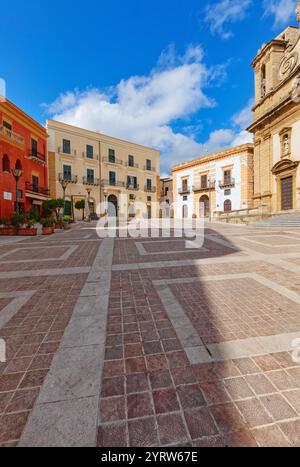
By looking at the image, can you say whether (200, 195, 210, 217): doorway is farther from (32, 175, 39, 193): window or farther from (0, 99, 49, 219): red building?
(32, 175, 39, 193): window

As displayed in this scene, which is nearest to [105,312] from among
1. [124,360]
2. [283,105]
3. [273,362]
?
[124,360]

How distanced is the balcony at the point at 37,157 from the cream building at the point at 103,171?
14.5 ft

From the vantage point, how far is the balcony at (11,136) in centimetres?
1503

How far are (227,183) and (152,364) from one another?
29.3m

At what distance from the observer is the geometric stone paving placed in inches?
49.8

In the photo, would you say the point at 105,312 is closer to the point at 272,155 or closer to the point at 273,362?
the point at 273,362

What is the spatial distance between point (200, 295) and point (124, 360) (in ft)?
5.55

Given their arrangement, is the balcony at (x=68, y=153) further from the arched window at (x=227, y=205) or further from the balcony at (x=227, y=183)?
the arched window at (x=227, y=205)

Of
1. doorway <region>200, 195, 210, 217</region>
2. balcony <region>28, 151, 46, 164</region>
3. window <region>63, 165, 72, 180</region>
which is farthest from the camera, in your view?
doorway <region>200, 195, 210, 217</region>

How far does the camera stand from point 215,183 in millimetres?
29578

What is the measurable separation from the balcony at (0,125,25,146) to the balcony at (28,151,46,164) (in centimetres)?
157

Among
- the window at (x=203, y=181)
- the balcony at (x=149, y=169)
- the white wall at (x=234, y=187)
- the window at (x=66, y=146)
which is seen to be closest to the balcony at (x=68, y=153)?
the window at (x=66, y=146)

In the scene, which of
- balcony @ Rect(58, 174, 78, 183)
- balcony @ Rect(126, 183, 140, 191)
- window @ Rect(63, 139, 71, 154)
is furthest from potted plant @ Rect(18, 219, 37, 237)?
balcony @ Rect(126, 183, 140, 191)

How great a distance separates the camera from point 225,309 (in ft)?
9.12
